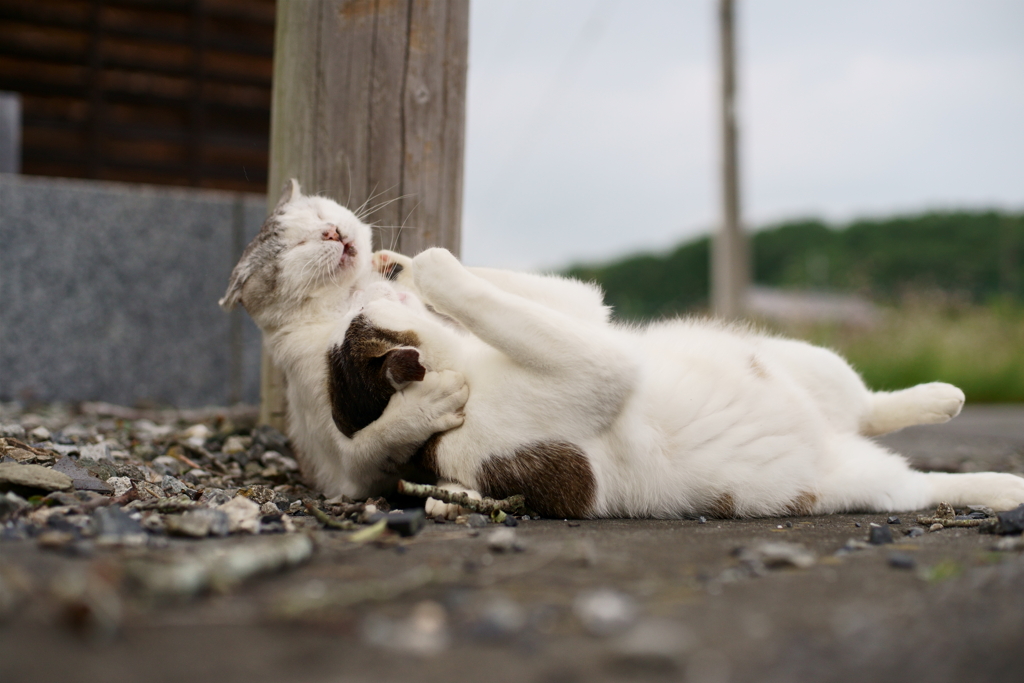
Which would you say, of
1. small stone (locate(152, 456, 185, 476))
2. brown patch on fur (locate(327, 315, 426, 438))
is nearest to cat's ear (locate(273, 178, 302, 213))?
brown patch on fur (locate(327, 315, 426, 438))

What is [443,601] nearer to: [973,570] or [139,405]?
[973,570]

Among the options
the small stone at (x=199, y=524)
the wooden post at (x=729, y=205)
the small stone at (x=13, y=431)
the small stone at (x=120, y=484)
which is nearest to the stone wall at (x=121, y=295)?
the small stone at (x=13, y=431)

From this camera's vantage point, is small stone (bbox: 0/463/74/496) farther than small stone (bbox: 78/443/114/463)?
No

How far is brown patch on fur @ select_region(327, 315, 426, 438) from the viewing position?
7.44 feet

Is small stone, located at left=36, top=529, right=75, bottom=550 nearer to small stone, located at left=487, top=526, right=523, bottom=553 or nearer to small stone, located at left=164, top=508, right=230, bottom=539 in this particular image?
small stone, located at left=164, top=508, right=230, bottom=539

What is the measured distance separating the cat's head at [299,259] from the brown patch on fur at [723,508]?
1457 mm

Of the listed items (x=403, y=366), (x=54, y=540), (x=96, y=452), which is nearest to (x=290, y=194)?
(x=403, y=366)

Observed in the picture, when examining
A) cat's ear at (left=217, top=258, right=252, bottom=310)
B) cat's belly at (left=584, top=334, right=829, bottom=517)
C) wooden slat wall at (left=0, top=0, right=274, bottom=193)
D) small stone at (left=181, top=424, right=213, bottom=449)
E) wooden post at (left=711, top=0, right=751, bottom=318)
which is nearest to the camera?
cat's belly at (left=584, top=334, right=829, bottom=517)

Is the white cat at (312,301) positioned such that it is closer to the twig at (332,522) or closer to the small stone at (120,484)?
the twig at (332,522)

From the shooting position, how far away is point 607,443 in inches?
91.7

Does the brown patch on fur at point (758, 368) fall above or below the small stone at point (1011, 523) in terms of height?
above

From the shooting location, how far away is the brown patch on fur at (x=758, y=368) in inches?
104

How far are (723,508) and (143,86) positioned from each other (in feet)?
25.2

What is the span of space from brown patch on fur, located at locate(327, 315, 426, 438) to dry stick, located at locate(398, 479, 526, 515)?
0.83ft
